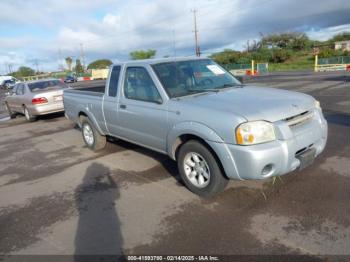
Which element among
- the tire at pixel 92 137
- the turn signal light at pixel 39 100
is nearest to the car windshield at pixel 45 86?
the turn signal light at pixel 39 100

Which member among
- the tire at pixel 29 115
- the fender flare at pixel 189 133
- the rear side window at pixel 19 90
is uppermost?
the rear side window at pixel 19 90

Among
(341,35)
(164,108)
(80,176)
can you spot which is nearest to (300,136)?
(164,108)

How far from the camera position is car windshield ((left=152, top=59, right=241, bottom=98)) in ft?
15.8

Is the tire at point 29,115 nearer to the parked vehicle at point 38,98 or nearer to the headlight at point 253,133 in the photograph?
the parked vehicle at point 38,98

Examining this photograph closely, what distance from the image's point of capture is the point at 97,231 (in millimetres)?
3662

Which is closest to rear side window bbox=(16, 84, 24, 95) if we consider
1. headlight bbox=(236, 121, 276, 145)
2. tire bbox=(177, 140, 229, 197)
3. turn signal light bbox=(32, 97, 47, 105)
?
turn signal light bbox=(32, 97, 47, 105)

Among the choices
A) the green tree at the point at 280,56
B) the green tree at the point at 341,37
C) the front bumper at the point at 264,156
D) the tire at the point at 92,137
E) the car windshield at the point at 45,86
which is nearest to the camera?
the front bumper at the point at 264,156

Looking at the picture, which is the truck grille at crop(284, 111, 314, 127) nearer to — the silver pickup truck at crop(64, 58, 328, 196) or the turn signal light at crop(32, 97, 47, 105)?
the silver pickup truck at crop(64, 58, 328, 196)

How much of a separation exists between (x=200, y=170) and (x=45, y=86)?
9.97 m

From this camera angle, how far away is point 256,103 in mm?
Answer: 4016

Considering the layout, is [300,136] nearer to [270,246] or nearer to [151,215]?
[270,246]

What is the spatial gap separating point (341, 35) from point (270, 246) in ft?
319

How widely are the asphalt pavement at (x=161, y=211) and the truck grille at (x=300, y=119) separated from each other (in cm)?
96

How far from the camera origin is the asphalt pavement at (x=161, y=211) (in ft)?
10.8
